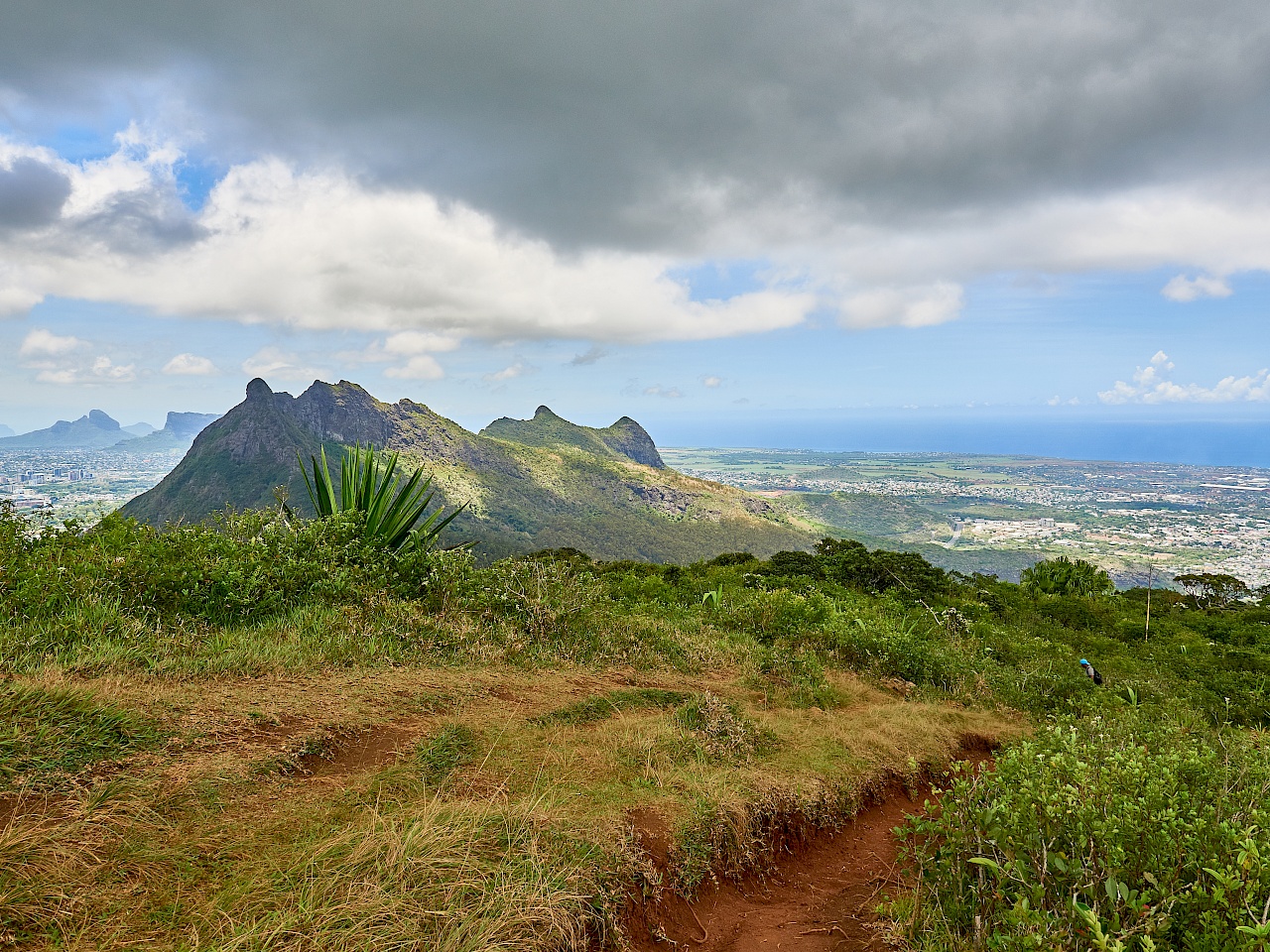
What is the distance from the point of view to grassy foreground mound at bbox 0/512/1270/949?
2447mm

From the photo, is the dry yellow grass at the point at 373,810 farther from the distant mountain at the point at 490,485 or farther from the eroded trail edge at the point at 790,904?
the distant mountain at the point at 490,485

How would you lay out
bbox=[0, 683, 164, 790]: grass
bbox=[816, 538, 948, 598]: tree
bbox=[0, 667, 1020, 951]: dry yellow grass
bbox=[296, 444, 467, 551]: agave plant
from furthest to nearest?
bbox=[816, 538, 948, 598]: tree → bbox=[296, 444, 467, 551]: agave plant → bbox=[0, 683, 164, 790]: grass → bbox=[0, 667, 1020, 951]: dry yellow grass

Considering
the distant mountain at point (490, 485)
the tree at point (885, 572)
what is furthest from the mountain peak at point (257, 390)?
the tree at point (885, 572)

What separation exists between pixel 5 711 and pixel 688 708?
14.1 ft

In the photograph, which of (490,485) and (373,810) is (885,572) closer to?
(373,810)

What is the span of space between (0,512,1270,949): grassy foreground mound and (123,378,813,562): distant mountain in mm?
71547

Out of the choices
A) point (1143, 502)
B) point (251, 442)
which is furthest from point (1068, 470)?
point (251, 442)

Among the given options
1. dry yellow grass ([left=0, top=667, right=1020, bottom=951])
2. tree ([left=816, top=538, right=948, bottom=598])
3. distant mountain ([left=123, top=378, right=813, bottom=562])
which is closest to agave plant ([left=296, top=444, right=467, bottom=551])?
dry yellow grass ([left=0, top=667, right=1020, bottom=951])

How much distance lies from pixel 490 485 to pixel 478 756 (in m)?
124

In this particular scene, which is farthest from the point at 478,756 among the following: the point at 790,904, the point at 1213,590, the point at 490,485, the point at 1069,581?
the point at 490,485

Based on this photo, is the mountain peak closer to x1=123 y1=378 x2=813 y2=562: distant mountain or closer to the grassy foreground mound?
x1=123 y1=378 x2=813 y2=562: distant mountain

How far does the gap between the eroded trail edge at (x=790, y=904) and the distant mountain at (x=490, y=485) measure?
7486 centimetres

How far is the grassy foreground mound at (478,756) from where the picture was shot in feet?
8.03

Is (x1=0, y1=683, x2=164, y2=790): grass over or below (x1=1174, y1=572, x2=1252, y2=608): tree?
over
